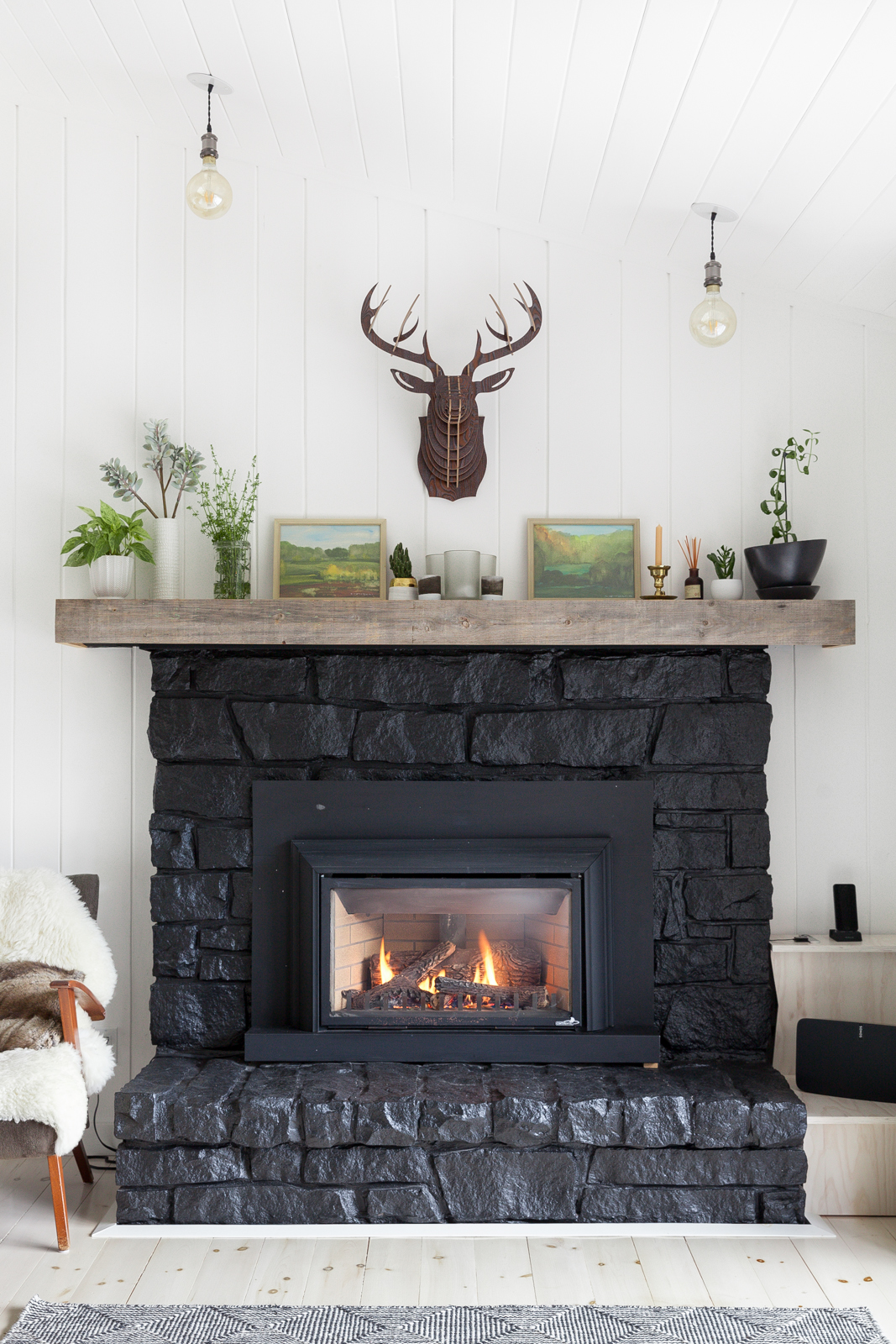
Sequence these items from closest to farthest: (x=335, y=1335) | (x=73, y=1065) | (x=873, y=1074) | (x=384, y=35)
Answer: (x=335, y=1335), (x=384, y=35), (x=73, y=1065), (x=873, y=1074)

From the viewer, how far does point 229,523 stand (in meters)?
2.86

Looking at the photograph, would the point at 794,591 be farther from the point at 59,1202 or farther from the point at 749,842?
the point at 59,1202

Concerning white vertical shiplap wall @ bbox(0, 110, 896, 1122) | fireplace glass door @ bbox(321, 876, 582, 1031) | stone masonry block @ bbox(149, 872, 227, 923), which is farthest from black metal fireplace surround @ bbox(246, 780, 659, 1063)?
white vertical shiplap wall @ bbox(0, 110, 896, 1122)

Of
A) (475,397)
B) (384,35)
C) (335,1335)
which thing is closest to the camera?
(335,1335)

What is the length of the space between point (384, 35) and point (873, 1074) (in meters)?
2.85

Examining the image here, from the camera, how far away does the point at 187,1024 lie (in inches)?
112

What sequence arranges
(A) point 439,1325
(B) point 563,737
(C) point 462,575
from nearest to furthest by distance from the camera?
(A) point 439,1325 < (C) point 462,575 < (B) point 563,737

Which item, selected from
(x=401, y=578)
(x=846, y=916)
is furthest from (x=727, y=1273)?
(x=401, y=578)

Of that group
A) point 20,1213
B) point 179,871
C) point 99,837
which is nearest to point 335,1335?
point 20,1213

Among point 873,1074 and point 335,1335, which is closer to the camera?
point 335,1335

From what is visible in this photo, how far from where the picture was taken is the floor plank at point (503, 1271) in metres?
2.17

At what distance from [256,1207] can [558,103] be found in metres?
2.79

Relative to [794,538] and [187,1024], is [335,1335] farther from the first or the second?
[794,538]

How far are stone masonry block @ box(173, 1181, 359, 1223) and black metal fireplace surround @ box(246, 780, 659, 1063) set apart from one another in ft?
1.22
